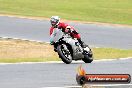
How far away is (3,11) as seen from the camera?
130 feet

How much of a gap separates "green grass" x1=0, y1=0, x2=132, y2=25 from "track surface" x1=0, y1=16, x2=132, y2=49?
A: 3.42 meters

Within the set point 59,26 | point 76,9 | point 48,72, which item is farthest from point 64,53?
point 76,9

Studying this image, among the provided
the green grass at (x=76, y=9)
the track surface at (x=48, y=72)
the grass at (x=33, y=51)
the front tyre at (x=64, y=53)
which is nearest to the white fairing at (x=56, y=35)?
the front tyre at (x=64, y=53)

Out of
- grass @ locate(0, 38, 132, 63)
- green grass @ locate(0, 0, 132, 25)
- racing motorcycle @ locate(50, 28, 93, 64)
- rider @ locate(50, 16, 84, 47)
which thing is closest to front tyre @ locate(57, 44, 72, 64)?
racing motorcycle @ locate(50, 28, 93, 64)

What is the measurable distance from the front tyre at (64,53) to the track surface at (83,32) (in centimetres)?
860

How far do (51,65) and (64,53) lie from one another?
4.20 feet

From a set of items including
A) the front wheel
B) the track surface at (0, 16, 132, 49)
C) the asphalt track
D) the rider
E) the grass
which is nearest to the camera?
the asphalt track

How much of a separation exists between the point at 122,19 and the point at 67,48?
20.2 meters

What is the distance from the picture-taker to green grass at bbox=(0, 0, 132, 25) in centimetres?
3938

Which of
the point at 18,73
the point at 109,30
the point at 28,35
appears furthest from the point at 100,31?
the point at 18,73

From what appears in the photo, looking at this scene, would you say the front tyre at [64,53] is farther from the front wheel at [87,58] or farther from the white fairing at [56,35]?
the front wheel at [87,58]

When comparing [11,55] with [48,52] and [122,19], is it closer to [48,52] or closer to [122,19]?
[48,52]

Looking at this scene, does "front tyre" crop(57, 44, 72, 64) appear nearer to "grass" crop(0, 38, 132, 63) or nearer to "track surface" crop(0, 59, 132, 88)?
"track surface" crop(0, 59, 132, 88)

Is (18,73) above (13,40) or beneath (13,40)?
above
